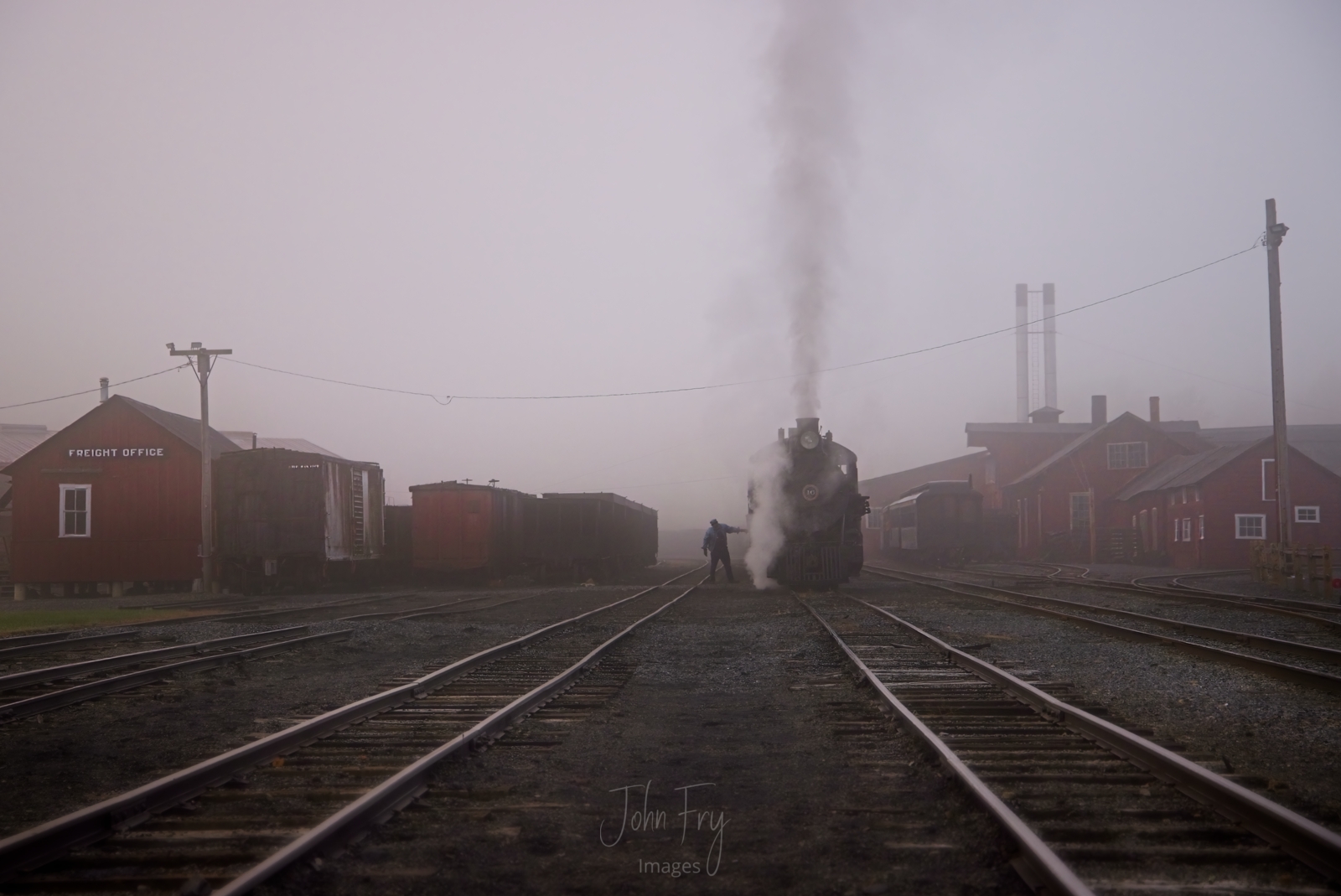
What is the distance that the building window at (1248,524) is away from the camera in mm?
37438

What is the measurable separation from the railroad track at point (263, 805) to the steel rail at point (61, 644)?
6.78 m

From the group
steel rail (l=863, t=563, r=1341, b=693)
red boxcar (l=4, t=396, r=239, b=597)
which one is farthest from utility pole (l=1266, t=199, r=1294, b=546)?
red boxcar (l=4, t=396, r=239, b=597)

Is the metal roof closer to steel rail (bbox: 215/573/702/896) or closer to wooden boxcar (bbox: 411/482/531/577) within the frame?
wooden boxcar (bbox: 411/482/531/577)

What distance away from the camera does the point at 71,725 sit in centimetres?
703

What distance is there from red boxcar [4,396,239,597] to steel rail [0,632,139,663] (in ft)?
50.8

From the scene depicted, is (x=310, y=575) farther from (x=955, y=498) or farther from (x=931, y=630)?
(x=955, y=498)

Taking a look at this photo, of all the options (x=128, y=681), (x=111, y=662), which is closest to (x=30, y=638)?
(x=111, y=662)

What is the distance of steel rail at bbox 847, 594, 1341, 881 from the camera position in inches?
143

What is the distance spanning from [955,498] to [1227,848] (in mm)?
39135

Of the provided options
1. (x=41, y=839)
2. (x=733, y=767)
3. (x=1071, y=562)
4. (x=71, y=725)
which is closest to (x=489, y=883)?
(x=41, y=839)

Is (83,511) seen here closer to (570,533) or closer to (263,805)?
(570,533)

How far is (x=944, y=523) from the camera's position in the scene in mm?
41344

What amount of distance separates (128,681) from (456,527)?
62.3ft

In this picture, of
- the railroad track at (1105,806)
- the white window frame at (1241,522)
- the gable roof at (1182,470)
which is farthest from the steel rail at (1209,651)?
the gable roof at (1182,470)
